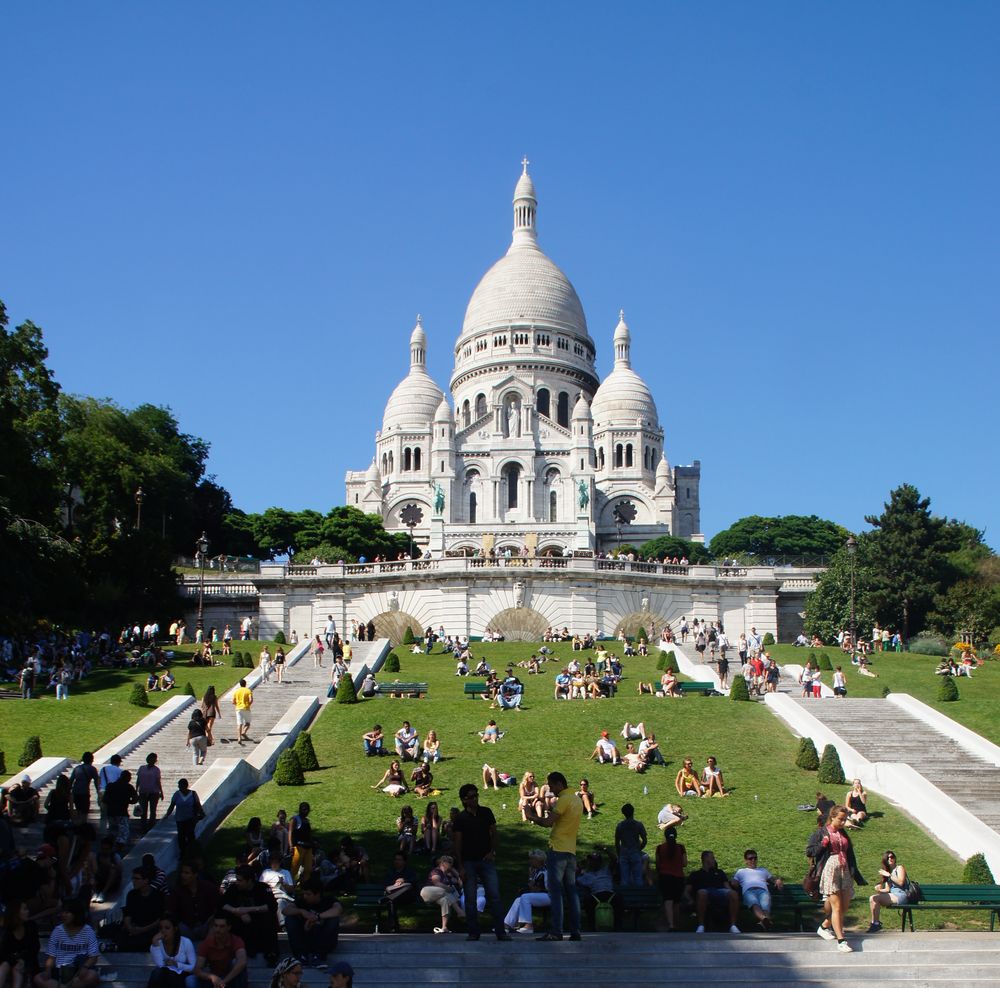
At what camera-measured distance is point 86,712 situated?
28.5m

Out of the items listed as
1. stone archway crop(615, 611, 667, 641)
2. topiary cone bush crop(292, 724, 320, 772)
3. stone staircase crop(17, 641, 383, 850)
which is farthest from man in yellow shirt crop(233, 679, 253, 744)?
stone archway crop(615, 611, 667, 641)

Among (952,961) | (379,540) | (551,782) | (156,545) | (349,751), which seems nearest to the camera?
(551,782)

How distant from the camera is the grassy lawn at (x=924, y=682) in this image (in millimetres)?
27578

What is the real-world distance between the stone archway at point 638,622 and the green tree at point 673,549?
40585 mm

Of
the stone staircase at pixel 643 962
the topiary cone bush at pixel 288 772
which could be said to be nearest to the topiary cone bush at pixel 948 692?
the topiary cone bush at pixel 288 772

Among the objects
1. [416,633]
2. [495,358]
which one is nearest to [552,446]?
[495,358]

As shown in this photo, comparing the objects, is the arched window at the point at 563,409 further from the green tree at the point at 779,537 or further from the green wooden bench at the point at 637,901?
the green wooden bench at the point at 637,901

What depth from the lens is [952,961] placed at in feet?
44.1

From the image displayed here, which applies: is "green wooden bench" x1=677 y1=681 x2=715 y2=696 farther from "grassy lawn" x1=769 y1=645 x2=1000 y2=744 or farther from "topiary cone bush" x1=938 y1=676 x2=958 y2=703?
"topiary cone bush" x1=938 y1=676 x2=958 y2=703

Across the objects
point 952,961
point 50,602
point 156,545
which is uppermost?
point 156,545

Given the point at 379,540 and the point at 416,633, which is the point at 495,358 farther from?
the point at 416,633

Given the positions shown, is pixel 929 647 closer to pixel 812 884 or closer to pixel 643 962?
pixel 812 884

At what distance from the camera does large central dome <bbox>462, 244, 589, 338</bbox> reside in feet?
381

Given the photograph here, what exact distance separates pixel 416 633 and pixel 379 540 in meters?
37.0
